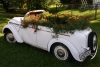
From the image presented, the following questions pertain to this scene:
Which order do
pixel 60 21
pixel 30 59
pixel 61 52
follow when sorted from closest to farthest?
pixel 61 52, pixel 30 59, pixel 60 21

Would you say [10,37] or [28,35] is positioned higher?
[28,35]

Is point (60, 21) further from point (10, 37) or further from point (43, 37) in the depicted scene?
point (10, 37)

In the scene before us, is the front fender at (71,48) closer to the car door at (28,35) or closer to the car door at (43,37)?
the car door at (43,37)

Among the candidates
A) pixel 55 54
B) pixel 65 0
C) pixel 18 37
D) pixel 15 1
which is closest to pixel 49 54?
pixel 55 54

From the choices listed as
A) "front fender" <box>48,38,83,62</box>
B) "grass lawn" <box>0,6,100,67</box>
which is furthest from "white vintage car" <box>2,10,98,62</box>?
"grass lawn" <box>0,6,100,67</box>

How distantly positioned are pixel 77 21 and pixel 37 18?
1460 millimetres

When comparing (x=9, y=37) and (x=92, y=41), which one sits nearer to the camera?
(x=92, y=41)

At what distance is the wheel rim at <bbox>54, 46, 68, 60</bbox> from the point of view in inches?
193

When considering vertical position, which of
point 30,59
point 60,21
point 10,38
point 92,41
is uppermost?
point 60,21

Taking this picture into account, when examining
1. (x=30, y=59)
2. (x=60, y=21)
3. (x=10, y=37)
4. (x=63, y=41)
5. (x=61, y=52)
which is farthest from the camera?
(x=10, y=37)

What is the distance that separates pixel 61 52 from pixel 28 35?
56.0 inches

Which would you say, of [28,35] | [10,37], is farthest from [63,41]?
[10,37]

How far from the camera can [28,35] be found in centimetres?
576

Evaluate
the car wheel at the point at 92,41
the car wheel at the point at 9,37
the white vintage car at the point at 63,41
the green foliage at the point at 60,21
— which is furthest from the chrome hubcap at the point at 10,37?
the car wheel at the point at 92,41
